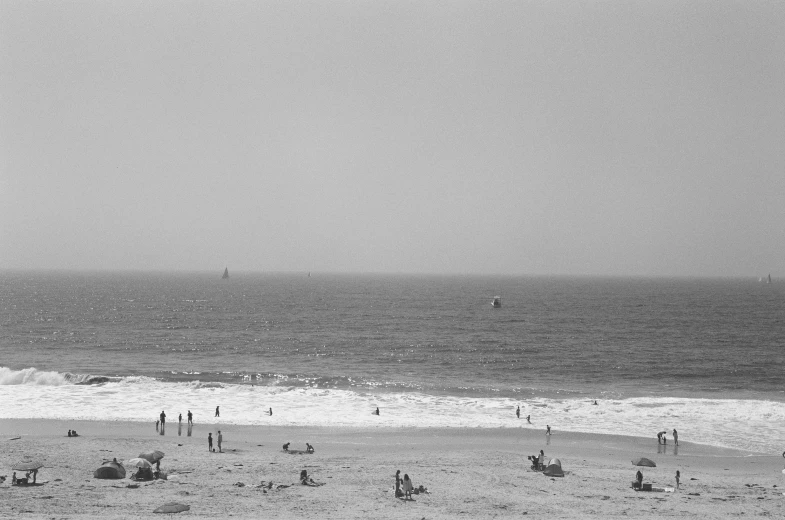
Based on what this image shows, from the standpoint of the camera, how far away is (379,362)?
2660 inches

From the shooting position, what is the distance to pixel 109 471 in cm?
2588

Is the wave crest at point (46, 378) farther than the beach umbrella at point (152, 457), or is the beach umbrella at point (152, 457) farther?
the wave crest at point (46, 378)

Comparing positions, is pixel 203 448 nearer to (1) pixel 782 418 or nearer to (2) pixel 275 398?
(2) pixel 275 398

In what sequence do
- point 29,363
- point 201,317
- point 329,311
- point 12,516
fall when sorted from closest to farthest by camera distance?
point 12,516
point 29,363
point 201,317
point 329,311

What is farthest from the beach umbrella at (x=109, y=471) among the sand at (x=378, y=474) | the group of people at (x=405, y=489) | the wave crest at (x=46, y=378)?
the wave crest at (x=46, y=378)

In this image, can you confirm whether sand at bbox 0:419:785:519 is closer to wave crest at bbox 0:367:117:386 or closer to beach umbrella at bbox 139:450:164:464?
beach umbrella at bbox 139:450:164:464

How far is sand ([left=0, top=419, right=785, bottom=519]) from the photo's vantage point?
22.7 meters

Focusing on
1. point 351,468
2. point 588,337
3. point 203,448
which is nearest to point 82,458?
point 203,448

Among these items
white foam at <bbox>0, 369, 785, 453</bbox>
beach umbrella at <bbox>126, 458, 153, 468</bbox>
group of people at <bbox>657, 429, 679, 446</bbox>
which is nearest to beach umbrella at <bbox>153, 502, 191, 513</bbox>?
beach umbrella at <bbox>126, 458, 153, 468</bbox>

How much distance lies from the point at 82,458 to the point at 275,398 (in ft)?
63.7

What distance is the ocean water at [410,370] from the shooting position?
42.4 m

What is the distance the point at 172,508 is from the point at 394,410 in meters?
24.2

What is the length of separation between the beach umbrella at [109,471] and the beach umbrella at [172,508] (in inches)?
218

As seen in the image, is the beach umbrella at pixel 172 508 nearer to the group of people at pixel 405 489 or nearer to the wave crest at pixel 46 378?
the group of people at pixel 405 489
